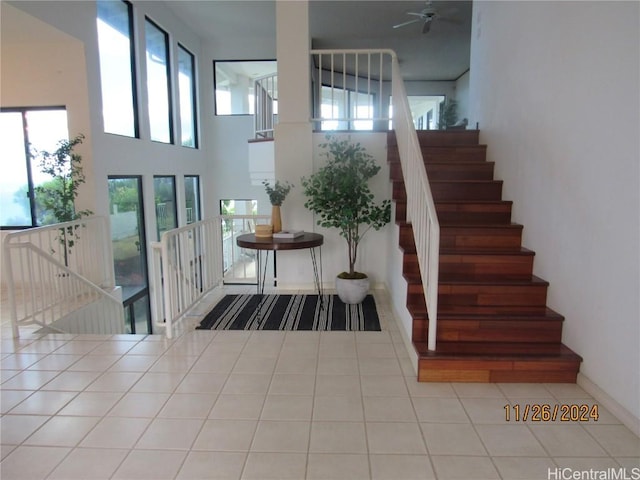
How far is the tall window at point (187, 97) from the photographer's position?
25.1 feet

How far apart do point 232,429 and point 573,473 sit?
1560mm

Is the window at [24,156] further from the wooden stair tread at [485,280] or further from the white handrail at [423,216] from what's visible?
the wooden stair tread at [485,280]

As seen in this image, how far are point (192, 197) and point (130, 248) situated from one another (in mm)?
2488

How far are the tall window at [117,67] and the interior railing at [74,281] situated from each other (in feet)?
4.84

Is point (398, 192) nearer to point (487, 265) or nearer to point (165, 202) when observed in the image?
point (487, 265)

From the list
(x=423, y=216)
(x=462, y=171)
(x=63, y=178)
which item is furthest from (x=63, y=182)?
(x=462, y=171)

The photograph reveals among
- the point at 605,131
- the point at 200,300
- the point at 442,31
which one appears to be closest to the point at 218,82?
the point at 442,31

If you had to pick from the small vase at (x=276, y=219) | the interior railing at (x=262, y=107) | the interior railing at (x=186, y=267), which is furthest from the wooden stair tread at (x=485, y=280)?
the interior railing at (x=262, y=107)

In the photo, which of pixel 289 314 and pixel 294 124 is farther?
pixel 294 124

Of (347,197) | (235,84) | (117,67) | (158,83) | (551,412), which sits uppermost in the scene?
(235,84)

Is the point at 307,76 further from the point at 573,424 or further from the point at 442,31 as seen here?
the point at 442,31

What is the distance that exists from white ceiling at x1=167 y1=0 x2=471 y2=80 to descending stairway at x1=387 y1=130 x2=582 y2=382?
155 inches

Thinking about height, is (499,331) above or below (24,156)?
below

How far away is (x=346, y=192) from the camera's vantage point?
3918 mm
